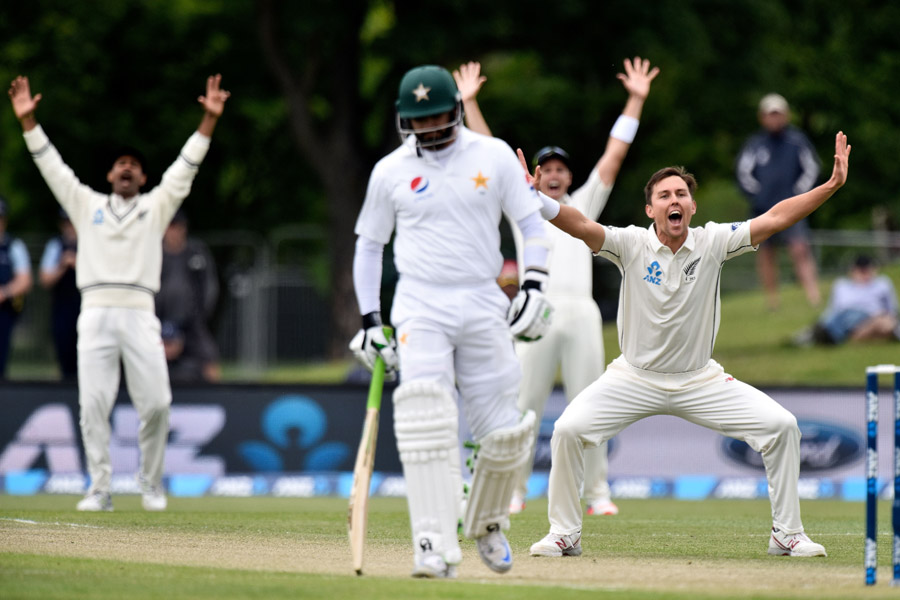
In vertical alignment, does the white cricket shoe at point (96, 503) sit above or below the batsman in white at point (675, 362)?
below

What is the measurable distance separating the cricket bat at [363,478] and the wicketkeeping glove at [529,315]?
617 millimetres

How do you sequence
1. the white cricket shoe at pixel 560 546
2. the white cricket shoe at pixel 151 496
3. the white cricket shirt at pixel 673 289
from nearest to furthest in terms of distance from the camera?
the white cricket shoe at pixel 560 546, the white cricket shirt at pixel 673 289, the white cricket shoe at pixel 151 496

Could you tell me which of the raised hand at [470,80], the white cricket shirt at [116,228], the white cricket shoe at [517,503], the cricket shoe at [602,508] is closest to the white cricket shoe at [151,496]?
the white cricket shirt at [116,228]

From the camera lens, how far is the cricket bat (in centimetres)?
620

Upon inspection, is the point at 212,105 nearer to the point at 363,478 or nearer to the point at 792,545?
the point at 363,478

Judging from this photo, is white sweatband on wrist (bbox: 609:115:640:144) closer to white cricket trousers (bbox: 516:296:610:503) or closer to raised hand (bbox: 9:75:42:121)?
white cricket trousers (bbox: 516:296:610:503)

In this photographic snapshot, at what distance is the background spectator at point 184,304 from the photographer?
15.2 m

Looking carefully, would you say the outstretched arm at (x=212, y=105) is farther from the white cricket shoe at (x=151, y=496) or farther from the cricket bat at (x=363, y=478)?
the cricket bat at (x=363, y=478)

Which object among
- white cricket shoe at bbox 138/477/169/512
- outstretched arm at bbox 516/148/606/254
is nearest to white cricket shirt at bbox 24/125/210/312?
white cricket shoe at bbox 138/477/169/512

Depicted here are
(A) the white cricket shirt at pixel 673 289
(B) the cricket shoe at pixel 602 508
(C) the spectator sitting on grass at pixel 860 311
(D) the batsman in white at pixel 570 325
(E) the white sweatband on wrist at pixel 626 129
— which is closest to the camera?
(A) the white cricket shirt at pixel 673 289

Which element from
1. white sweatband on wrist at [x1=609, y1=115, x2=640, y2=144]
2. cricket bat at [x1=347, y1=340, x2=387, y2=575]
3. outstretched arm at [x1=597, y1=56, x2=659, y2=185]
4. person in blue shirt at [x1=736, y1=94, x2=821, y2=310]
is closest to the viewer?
cricket bat at [x1=347, y1=340, x2=387, y2=575]

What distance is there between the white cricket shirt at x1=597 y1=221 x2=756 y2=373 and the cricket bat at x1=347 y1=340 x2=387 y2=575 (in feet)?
5.54

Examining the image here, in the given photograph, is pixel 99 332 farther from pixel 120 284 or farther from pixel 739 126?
pixel 739 126

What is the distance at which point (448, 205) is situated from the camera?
20.7ft
